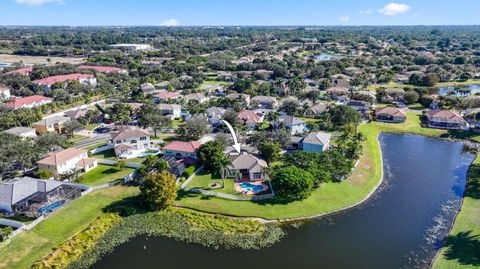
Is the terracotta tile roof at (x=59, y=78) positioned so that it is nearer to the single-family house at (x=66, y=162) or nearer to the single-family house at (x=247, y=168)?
the single-family house at (x=66, y=162)

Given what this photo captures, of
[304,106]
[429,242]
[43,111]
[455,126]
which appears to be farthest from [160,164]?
[455,126]

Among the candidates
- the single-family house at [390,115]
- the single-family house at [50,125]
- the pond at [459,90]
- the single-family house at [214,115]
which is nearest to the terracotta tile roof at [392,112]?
the single-family house at [390,115]

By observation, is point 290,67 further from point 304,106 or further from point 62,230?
point 62,230

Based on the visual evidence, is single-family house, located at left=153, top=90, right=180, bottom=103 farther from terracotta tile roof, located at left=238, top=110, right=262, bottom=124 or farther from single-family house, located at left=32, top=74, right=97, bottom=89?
single-family house, located at left=32, top=74, right=97, bottom=89

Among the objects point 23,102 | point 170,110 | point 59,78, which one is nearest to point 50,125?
point 23,102

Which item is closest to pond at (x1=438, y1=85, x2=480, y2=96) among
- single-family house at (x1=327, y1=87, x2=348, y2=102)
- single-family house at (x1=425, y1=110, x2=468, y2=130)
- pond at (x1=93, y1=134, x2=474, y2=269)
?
single-family house at (x1=425, y1=110, x2=468, y2=130)

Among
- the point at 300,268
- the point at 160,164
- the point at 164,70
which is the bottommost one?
the point at 300,268
